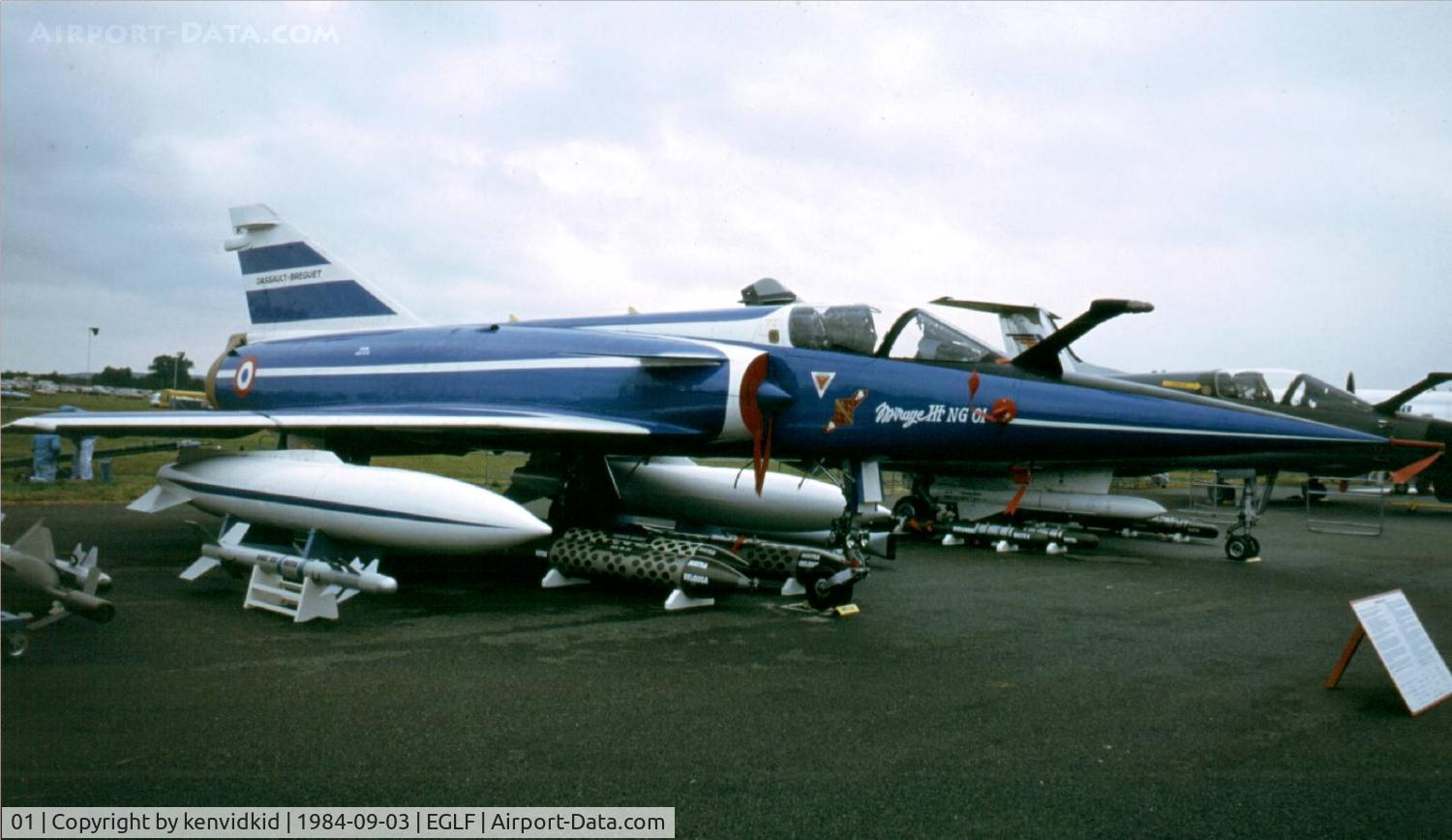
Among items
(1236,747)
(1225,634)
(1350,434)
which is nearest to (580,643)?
(1236,747)

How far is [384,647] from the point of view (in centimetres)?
551

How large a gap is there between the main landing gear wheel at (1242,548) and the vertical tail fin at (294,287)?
33.6 feet

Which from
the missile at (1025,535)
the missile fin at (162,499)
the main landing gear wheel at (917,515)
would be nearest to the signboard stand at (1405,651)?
the missile at (1025,535)

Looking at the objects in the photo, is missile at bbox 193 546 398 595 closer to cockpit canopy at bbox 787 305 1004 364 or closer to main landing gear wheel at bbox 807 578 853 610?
main landing gear wheel at bbox 807 578 853 610

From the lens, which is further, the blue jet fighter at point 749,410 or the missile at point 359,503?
the blue jet fighter at point 749,410

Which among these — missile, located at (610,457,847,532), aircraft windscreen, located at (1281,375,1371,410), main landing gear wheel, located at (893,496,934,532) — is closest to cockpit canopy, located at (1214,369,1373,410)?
aircraft windscreen, located at (1281,375,1371,410)

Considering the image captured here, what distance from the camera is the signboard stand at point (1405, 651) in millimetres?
4422

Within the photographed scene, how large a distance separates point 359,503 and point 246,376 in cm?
567

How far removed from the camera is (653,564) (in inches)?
279

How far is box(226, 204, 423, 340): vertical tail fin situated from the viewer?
11.9 meters

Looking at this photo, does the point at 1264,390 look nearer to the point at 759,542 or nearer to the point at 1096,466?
the point at 1096,466

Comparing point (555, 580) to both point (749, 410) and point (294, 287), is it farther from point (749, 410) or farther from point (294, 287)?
point (294, 287)

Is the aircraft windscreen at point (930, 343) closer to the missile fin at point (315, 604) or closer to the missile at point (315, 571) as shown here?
the missile at point (315, 571)

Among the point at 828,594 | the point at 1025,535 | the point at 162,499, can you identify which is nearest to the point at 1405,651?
the point at 828,594
